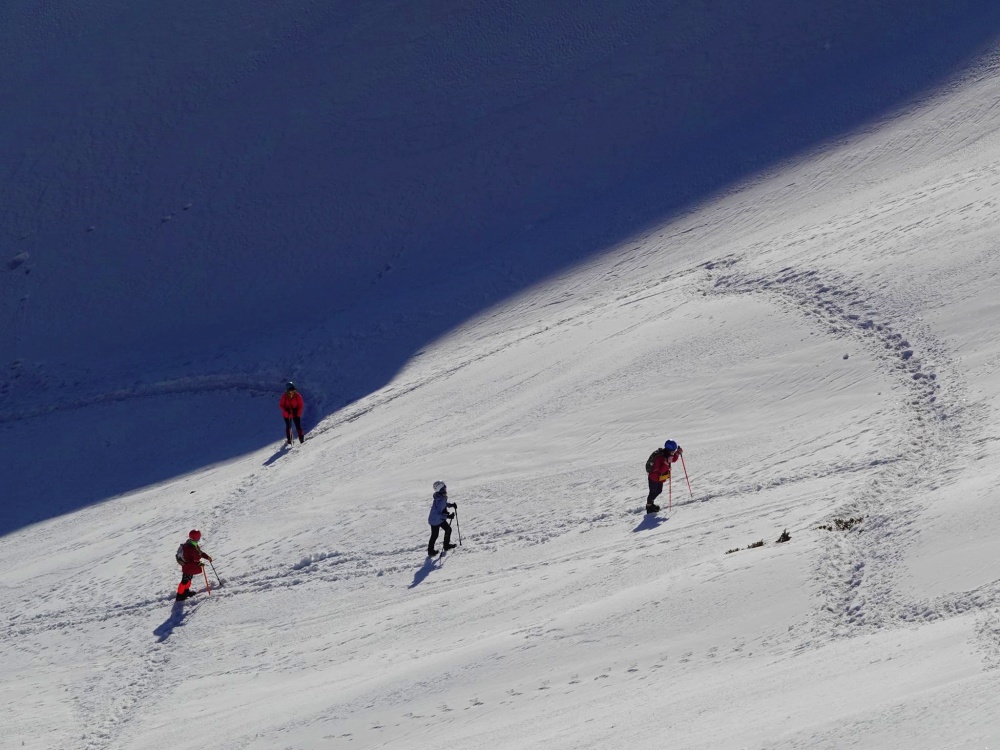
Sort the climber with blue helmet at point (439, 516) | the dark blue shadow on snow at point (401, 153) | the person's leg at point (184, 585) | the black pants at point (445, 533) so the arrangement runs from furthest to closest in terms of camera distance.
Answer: the dark blue shadow on snow at point (401, 153) → the person's leg at point (184, 585) → the black pants at point (445, 533) → the climber with blue helmet at point (439, 516)

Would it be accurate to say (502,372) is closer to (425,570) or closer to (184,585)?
(425,570)

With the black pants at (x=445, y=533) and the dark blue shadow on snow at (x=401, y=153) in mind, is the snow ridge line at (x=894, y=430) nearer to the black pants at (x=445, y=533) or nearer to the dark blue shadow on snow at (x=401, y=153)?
the black pants at (x=445, y=533)

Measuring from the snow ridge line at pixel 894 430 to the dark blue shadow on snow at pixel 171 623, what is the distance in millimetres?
10876

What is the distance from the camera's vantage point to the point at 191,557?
19.9 meters

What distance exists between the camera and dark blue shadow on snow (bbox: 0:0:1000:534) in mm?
34469

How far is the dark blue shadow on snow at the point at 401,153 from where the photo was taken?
34.5 meters

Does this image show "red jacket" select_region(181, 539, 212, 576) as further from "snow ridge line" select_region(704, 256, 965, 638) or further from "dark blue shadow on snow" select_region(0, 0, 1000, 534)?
"snow ridge line" select_region(704, 256, 965, 638)

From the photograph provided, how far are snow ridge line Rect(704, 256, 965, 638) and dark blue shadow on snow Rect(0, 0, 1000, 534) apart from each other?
963cm

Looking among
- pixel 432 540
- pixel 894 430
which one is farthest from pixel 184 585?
pixel 894 430

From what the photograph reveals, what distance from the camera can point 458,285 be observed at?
34406 mm

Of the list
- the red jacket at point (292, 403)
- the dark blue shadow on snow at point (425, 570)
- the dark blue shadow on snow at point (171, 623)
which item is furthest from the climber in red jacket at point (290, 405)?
the dark blue shadow on snow at point (425, 570)

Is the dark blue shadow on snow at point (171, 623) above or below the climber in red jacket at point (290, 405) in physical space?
below

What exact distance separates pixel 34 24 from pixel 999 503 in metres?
47.7

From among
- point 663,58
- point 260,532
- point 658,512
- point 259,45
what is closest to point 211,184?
point 259,45
